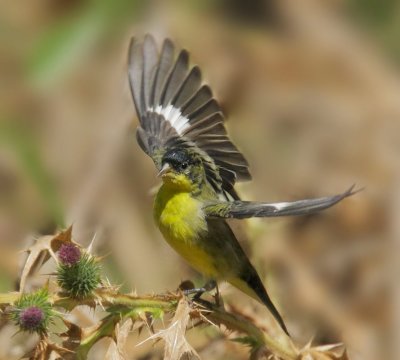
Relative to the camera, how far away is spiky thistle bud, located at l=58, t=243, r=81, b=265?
9.80 feet

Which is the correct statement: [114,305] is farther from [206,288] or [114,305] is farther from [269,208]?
[206,288]

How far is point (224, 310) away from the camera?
3328 millimetres

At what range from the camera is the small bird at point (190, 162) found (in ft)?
11.8

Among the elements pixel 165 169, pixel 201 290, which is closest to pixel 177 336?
pixel 201 290

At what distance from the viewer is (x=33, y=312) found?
2805 millimetres

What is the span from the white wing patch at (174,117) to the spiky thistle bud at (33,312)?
1158mm

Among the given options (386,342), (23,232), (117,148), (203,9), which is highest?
(203,9)

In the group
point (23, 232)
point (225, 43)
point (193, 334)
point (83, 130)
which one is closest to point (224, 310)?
point (193, 334)

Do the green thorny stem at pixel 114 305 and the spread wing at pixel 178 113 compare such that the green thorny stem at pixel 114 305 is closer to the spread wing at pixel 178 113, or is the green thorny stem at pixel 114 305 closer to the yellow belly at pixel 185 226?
the yellow belly at pixel 185 226

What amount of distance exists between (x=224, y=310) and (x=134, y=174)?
3212mm

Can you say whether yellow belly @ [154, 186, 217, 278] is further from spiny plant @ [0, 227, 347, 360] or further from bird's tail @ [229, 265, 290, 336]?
spiny plant @ [0, 227, 347, 360]

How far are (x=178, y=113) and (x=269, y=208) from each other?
95 cm

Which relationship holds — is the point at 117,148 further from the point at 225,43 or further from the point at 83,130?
the point at 225,43

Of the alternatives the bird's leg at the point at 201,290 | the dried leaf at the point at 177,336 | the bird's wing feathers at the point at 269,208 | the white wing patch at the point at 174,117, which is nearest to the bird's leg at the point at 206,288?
the bird's leg at the point at 201,290
